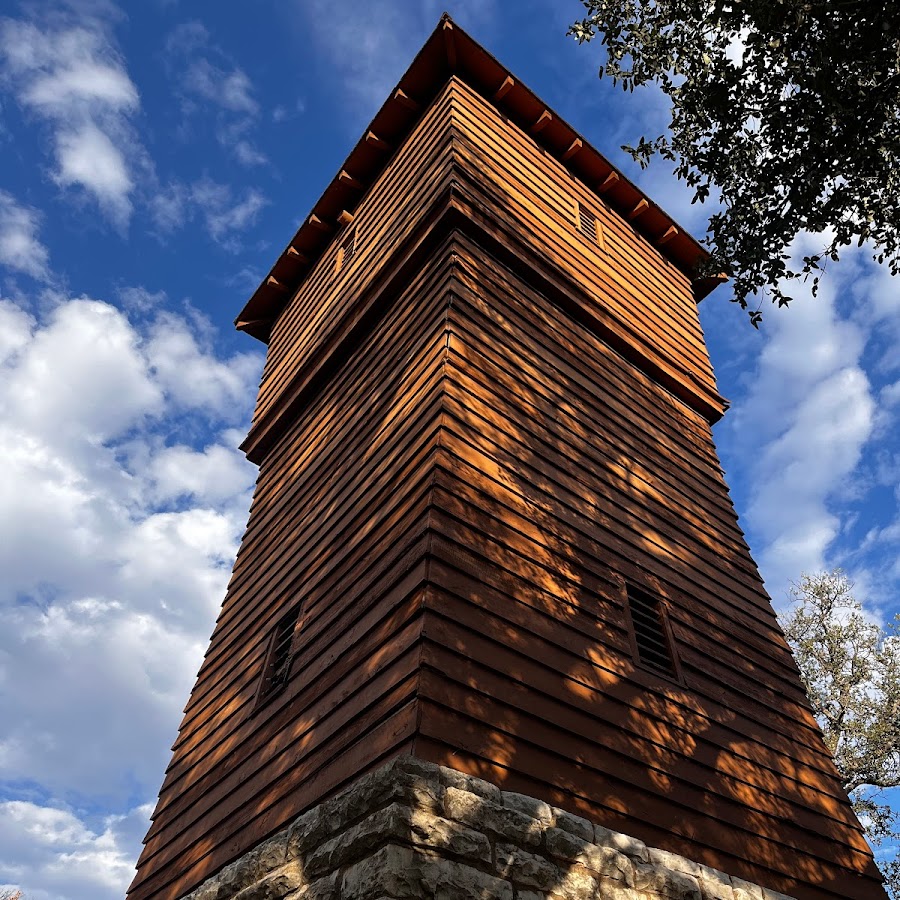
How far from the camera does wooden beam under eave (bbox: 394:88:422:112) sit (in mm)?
11336

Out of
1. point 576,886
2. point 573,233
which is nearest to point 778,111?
point 573,233

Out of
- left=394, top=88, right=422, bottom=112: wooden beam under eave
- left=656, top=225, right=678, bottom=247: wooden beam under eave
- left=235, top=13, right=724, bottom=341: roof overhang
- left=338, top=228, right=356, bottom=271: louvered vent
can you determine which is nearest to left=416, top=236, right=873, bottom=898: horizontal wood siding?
left=338, top=228, right=356, bottom=271: louvered vent

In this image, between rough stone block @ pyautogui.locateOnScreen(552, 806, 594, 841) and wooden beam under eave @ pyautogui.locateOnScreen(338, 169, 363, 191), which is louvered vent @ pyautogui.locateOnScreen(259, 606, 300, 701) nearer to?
rough stone block @ pyautogui.locateOnScreen(552, 806, 594, 841)

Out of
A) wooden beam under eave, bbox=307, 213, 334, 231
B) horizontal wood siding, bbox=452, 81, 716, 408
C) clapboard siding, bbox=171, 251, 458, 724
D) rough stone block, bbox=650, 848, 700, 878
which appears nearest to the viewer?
rough stone block, bbox=650, 848, 700, 878

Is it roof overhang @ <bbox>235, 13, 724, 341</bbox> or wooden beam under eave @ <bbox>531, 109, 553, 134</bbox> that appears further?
wooden beam under eave @ <bbox>531, 109, 553, 134</bbox>

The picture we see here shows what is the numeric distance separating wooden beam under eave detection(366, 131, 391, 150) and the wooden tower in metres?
0.24

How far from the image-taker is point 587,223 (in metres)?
11.5

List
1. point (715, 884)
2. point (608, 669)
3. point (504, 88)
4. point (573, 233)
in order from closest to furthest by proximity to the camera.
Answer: point (715, 884)
point (608, 669)
point (573, 233)
point (504, 88)

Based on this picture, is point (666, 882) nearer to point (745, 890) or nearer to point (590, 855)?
point (590, 855)

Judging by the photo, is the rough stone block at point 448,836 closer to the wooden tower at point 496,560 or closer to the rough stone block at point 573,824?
the wooden tower at point 496,560

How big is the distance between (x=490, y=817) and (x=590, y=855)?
79 cm

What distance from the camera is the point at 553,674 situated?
18.3 feet

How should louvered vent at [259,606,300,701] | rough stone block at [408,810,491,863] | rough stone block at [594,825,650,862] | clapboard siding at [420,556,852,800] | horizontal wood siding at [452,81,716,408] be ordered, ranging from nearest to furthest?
1. rough stone block at [408,810,491,863]
2. rough stone block at [594,825,650,862]
3. clapboard siding at [420,556,852,800]
4. louvered vent at [259,606,300,701]
5. horizontal wood siding at [452,81,716,408]

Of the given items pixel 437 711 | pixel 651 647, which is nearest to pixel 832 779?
pixel 651 647
